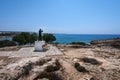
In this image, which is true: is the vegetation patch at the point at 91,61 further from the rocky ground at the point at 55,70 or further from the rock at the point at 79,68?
the rock at the point at 79,68

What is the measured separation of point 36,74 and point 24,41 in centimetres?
3349

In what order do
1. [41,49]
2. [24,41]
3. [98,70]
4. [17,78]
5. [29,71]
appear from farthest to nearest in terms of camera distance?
1. [24,41]
2. [41,49]
3. [98,70]
4. [29,71]
5. [17,78]

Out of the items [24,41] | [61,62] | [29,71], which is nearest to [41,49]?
[61,62]

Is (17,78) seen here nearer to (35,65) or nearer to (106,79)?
(35,65)

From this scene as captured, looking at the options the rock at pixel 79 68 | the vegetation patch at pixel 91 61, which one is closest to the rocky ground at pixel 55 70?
the rock at pixel 79 68

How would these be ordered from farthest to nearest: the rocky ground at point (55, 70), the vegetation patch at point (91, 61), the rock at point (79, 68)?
the vegetation patch at point (91, 61), the rock at point (79, 68), the rocky ground at point (55, 70)

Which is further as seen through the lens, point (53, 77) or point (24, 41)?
point (24, 41)

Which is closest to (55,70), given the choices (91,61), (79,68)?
(79,68)

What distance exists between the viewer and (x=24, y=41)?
150ft

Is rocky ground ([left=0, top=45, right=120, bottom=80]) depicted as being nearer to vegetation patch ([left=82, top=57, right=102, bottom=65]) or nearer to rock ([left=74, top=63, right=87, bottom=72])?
rock ([left=74, top=63, right=87, bottom=72])

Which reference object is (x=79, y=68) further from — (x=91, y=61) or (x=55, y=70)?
(x=91, y=61)

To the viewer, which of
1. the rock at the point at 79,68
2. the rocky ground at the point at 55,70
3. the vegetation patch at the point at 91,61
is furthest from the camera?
the vegetation patch at the point at 91,61

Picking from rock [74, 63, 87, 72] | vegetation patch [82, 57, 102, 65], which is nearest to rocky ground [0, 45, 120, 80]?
rock [74, 63, 87, 72]

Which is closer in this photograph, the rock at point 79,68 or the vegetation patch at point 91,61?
the rock at point 79,68
